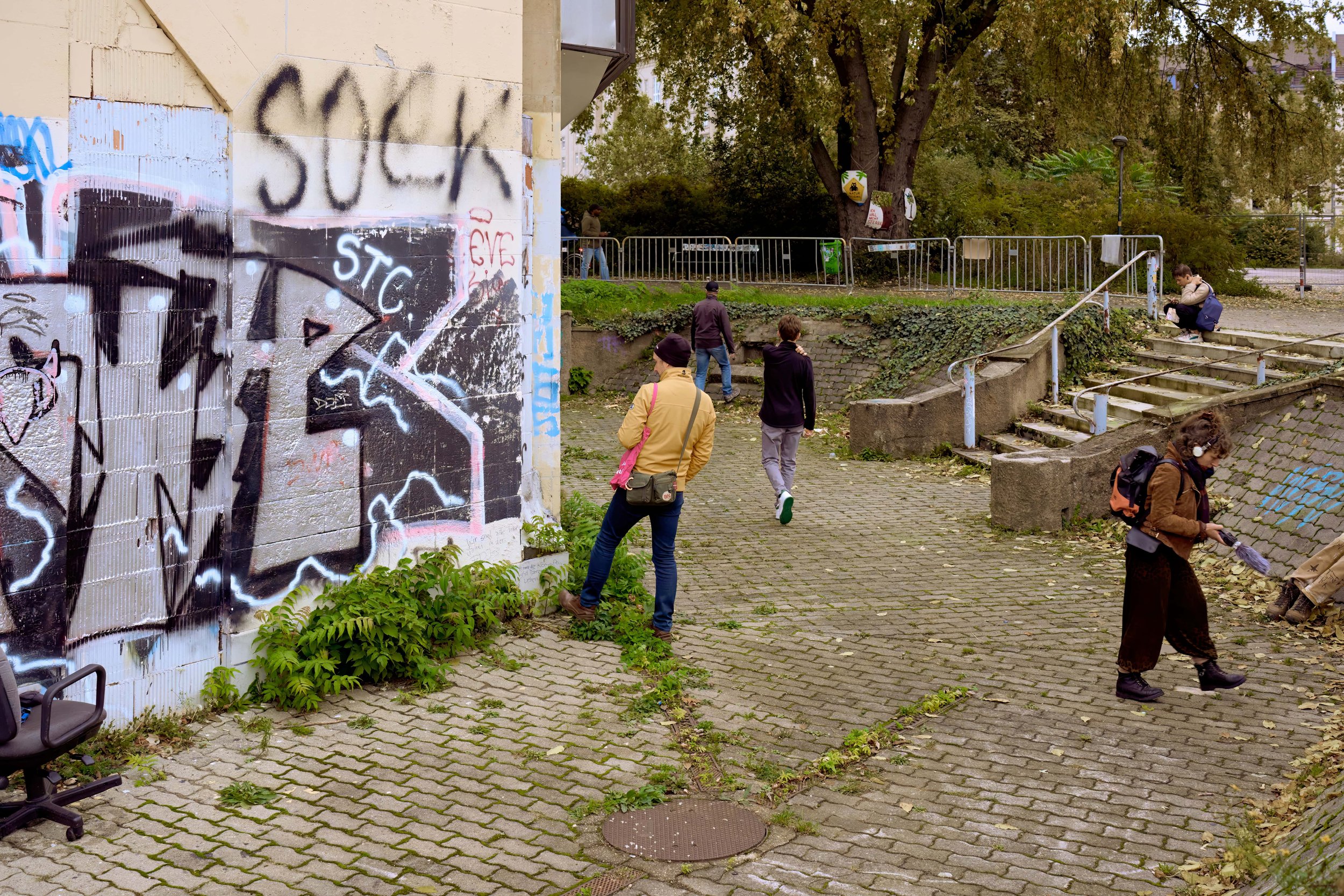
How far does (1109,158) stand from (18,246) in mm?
32567

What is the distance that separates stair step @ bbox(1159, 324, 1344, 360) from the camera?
14.0 m

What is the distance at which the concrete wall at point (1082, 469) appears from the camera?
1105cm

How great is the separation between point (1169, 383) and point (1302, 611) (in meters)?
6.89

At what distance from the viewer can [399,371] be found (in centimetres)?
702

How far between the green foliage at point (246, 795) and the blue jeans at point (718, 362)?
12744 mm

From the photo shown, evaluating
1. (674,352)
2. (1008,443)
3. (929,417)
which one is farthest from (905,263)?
(674,352)

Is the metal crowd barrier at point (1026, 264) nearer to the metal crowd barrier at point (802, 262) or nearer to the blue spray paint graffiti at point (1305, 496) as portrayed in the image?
the metal crowd barrier at point (802, 262)

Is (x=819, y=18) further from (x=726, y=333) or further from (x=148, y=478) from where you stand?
(x=148, y=478)

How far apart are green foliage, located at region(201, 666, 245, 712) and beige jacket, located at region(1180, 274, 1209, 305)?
13.5 meters

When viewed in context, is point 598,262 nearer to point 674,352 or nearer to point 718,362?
point 718,362

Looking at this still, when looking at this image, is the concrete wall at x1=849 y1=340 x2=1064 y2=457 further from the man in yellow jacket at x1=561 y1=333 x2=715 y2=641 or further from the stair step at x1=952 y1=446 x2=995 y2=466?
the man in yellow jacket at x1=561 y1=333 x2=715 y2=641

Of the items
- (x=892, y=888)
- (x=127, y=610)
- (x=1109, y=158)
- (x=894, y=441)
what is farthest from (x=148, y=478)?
(x=1109, y=158)

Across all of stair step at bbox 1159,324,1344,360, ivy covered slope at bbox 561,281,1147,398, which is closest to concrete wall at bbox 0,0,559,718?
stair step at bbox 1159,324,1344,360

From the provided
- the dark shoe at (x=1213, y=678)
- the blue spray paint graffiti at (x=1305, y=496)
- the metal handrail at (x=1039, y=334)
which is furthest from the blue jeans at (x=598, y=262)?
the dark shoe at (x=1213, y=678)
